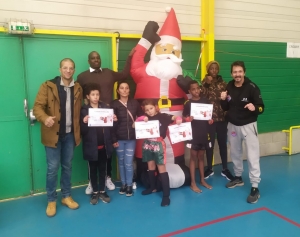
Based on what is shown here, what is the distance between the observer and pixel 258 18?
5.42 meters

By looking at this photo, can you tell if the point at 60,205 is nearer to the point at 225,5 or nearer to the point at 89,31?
the point at 89,31

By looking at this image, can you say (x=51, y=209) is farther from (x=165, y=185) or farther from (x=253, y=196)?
(x=253, y=196)

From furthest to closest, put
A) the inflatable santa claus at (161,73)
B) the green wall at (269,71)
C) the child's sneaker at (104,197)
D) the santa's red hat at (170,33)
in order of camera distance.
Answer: the green wall at (269,71), the santa's red hat at (170,33), the inflatable santa claus at (161,73), the child's sneaker at (104,197)

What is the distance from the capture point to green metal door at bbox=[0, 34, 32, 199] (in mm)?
3604

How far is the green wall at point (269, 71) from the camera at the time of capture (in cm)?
510

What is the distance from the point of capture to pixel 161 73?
3.93 m

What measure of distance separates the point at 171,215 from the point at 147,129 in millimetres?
990

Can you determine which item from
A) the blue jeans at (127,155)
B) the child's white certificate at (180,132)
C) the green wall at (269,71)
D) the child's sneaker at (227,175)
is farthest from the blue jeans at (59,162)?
the green wall at (269,71)

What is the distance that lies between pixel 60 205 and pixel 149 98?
170 cm

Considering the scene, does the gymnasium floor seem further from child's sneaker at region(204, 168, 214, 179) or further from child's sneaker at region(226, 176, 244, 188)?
child's sneaker at region(204, 168, 214, 179)

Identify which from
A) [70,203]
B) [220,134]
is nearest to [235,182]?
[220,134]

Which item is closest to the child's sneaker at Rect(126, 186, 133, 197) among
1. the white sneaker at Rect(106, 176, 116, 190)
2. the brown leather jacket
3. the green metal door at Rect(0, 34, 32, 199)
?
the white sneaker at Rect(106, 176, 116, 190)

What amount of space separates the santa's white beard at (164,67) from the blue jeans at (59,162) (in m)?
1.37

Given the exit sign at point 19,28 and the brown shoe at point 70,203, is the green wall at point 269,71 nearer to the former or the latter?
the exit sign at point 19,28
